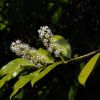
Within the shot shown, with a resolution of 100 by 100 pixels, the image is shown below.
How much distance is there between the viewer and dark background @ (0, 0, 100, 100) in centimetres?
146

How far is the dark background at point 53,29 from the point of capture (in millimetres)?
1463

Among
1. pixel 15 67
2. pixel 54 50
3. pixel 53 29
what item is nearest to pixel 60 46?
pixel 54 50

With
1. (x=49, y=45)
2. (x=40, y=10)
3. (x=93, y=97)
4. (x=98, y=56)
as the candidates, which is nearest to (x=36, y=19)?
(x=40, y=10)

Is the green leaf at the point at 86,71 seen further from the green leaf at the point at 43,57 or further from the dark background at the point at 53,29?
the dark background at the point at 53,29

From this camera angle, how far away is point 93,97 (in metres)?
1.45

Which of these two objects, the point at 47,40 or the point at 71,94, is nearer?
the point at 47,40

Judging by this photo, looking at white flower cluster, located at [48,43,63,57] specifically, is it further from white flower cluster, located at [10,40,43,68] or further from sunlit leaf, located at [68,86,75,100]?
sunlit leaf, located at [68,86,75,100]

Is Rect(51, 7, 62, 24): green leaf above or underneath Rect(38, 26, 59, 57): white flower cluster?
underneath

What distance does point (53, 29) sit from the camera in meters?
1.79

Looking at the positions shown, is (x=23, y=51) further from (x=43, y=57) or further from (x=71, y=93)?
(x=71, y=93)

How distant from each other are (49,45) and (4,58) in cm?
92

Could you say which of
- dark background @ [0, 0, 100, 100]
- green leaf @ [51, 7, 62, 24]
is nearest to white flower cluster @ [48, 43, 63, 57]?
dark background @ [0, 0, 100, 100]

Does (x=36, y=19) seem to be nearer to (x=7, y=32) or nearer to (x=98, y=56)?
(x=7, y=32)

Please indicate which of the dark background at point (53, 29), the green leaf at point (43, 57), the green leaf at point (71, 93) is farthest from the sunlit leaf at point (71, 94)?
the green leaf at point (43, 57)
